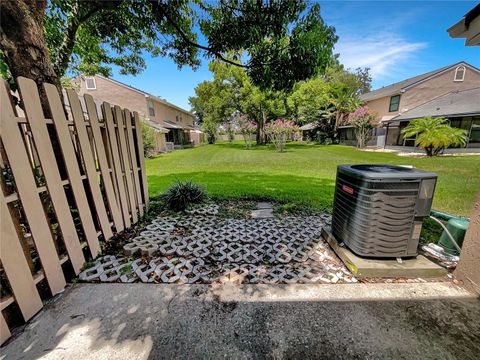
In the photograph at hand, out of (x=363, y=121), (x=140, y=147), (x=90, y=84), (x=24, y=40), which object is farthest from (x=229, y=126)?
(x=24, y=40)

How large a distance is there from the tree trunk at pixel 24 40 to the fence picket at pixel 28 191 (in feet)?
2.17

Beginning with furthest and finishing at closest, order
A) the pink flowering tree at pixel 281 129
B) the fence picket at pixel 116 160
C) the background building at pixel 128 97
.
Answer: the background building at pixel 128 97 → the pink flowering tree at pixel 281 129 → the fence picket at pixel 116 160

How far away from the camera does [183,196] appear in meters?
4.60

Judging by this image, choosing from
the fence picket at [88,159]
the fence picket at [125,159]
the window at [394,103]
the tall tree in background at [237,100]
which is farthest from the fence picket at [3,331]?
the window at [394,103]

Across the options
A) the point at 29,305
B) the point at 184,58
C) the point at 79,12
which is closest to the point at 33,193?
the point at 29,305

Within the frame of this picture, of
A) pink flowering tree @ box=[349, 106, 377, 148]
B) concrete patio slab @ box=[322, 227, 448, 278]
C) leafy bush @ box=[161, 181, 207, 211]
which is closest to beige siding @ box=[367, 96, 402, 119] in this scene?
pink flowering tree @ box=[349, 106, 377, 148]

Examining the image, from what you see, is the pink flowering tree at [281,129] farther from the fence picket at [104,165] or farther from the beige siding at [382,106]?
the fence picket at [104,165]

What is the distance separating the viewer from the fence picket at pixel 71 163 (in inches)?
81.7

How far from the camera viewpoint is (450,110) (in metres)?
15.4

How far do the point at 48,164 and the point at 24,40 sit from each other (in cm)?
139

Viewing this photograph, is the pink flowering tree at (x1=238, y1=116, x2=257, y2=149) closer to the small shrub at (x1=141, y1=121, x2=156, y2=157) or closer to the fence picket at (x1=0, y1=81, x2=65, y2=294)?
the small shrub at (x1=141, y1=121, x2=156, y2=157)

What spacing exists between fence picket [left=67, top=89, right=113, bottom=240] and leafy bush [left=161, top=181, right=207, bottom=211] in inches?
63.5

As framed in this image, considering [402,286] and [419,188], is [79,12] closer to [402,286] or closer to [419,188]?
[419,188]

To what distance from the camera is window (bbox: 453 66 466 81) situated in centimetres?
1969
